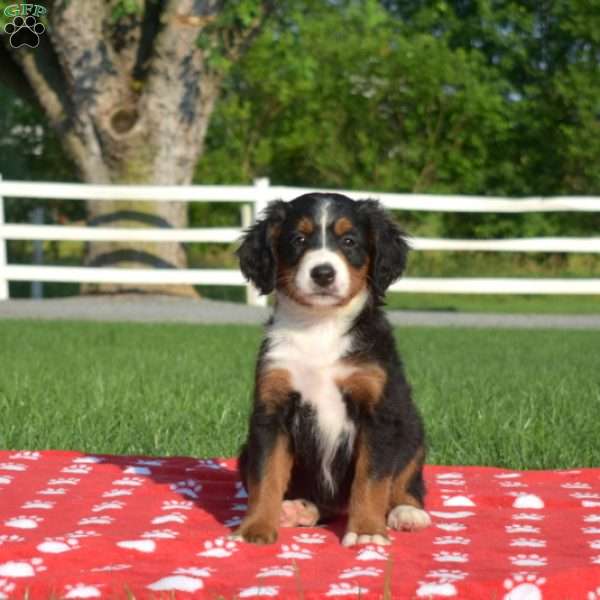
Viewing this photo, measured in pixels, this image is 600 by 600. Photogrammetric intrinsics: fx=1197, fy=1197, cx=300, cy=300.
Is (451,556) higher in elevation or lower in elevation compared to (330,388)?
lower

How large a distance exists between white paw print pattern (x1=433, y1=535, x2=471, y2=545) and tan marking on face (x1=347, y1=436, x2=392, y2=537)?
217 mm

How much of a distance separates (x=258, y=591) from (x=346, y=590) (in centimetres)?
26

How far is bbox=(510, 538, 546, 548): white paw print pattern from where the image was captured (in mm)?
4238

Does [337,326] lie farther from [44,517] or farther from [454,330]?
[454,330]

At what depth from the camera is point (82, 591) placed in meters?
3.56

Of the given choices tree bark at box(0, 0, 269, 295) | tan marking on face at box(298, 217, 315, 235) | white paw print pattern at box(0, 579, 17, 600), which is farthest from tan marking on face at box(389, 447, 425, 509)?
tree bark at box(0, 0, 269, 295)

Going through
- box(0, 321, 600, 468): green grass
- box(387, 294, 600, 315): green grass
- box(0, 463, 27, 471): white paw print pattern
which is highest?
box(0, 463, 27, 471): white paw print pattern

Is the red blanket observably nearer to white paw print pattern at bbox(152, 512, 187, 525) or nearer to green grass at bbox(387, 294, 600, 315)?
white paw print pattern at bbox(152, 512, 187, 525)

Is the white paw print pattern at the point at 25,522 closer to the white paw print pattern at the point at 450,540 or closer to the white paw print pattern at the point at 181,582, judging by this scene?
the white paw print pattern at the point at 181,582

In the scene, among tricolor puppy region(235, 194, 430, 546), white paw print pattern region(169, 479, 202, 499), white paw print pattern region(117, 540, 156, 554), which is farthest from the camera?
white paw print pattern region(169, 479, 202, 499)

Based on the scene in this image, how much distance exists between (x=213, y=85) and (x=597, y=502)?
13374 mm

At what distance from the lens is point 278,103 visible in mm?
27062

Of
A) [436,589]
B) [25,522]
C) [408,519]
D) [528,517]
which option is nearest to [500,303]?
[528,517]

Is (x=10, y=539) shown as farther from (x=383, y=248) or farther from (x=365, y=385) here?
(x=383, y=248)
